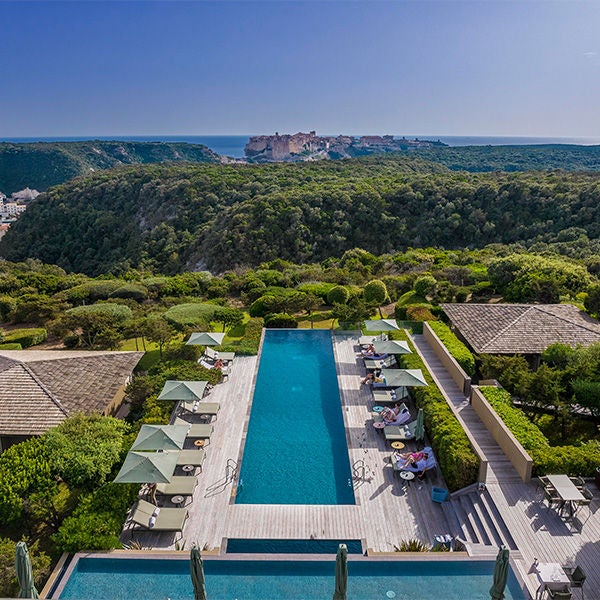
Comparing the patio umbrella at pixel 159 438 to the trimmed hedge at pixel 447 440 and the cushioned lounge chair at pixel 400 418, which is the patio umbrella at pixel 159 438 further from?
the trimmed hedge at pixel 447 440

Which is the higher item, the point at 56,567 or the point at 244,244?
the point at 56,567

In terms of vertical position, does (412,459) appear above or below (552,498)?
below

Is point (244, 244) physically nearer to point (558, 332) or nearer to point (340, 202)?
point (340, 202)

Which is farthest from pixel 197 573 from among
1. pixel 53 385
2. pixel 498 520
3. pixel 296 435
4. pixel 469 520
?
pixel 53 385

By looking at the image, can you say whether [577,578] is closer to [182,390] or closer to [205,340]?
[182,390]

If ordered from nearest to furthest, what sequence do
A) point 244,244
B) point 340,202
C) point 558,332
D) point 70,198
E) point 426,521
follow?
1. point 426,521
2. point 558,332
3. point 244,244
4. point 340,202
5. point 70,198

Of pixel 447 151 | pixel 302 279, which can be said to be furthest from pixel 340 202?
pixel 447 151

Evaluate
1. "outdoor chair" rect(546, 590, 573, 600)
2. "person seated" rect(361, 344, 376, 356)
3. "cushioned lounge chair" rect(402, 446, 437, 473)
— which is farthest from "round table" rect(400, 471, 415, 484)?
"person seated" rect(361, 344, 376, 356)
